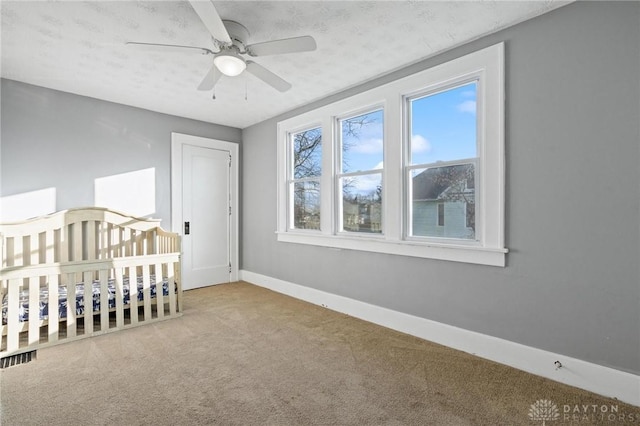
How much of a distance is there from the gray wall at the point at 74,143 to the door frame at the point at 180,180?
0.08 metres

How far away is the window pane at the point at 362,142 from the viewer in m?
3.29

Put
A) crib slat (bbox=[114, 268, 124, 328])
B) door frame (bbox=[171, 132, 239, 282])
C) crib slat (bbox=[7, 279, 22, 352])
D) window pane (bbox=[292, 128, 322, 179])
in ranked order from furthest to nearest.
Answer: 1. door frame (bbox=[171, 132, 239, 282])
2. window pane (bbox=[292, 128, 322, 179])
3. crib slat (bbox=[114, 268, 124, 328])
4. crib slat (bbox=[7, 279, 22, 352])

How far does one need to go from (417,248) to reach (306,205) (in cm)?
176

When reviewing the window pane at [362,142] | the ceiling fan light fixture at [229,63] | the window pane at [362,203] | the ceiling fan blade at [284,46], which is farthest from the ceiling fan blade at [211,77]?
the window pane at [362,203]

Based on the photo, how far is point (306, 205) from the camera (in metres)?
4.19

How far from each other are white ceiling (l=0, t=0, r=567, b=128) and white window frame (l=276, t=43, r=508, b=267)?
212mm

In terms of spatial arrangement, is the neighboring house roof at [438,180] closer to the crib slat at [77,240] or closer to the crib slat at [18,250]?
the crib slat at [77,240]

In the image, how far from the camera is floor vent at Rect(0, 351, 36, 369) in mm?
2328

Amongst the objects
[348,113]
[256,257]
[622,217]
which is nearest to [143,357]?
[256,257]

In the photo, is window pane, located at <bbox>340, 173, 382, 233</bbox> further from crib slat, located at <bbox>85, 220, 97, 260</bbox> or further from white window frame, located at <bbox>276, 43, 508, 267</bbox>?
crib slat, located at <bbox>85, 220, 97, 260</bbox>

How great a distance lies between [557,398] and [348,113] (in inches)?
118

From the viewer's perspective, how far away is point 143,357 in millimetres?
2459

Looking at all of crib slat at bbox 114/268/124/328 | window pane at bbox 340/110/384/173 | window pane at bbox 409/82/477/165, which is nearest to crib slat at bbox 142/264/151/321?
crib slat at bbox 114/268/124/328

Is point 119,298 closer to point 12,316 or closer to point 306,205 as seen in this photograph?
point 12,316
